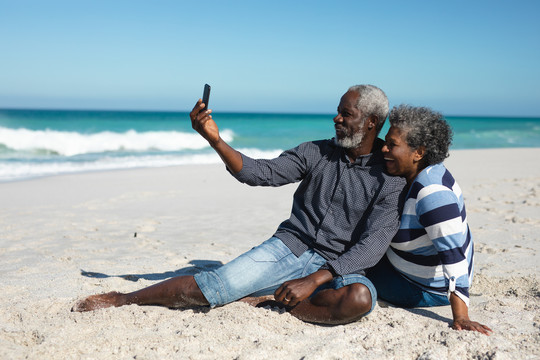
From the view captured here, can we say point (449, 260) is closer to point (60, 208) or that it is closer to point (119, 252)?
point (119, 252)

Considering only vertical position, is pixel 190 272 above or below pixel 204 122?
below

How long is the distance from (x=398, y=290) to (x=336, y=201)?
772 millimetres

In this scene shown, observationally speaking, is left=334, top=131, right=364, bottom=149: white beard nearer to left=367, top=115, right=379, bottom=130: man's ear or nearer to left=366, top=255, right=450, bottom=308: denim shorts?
left=367, top=115, right=379, bottom=130: man's ear

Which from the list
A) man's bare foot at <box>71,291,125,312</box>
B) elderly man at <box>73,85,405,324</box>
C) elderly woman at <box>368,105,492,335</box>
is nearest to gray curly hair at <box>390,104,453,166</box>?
elderly woman at <box>368,105,492,335</box>

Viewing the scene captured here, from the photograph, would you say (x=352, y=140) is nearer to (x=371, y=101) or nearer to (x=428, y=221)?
(x=371, y=101)

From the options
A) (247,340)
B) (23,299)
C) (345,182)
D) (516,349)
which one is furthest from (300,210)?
(23,299)

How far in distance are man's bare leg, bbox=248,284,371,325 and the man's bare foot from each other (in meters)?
1.21

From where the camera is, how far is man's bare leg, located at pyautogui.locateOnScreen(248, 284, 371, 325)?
2.94 m

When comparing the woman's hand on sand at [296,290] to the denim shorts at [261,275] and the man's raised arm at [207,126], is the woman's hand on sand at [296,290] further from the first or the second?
the man's raised arm at [207,126]

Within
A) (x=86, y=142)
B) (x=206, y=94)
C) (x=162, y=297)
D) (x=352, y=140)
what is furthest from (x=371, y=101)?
(x=86, y=142)

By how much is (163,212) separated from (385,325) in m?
4.61

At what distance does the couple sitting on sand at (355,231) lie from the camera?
9.49ft

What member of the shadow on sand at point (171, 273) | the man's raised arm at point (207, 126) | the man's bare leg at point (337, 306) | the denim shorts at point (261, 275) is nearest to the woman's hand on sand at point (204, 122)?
the man's raised arm at point (207, 126)

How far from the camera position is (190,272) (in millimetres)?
4348
